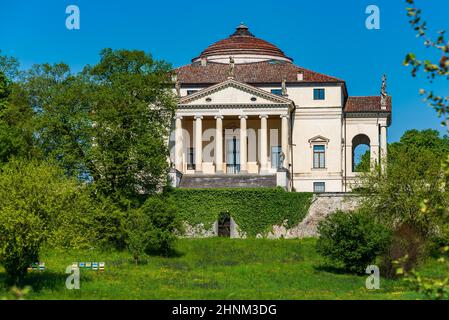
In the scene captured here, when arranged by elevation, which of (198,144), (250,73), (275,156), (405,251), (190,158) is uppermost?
(250,73)

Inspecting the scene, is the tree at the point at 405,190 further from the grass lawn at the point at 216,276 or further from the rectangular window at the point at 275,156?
the rectangular window at the point at 275,156

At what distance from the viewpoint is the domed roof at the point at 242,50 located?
9325 centimetres

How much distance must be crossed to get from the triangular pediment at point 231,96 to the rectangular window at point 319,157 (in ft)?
17.3

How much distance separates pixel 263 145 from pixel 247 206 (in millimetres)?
10184

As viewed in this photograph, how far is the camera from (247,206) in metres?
75.0

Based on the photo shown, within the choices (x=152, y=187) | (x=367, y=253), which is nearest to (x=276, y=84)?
(x=152, y=187)

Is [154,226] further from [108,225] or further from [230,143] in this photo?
[230,143]

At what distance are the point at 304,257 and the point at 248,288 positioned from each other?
55.2 ft

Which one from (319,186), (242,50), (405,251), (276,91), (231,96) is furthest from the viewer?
(242,50)

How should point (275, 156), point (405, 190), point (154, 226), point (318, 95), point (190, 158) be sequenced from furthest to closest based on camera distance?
point (318, 95), point (190, 158), point (275, 156), point (405, 190), point (154, 226)

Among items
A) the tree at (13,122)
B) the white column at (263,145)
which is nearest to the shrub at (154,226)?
the tree at (13,122)

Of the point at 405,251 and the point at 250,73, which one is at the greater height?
the point at 250,73

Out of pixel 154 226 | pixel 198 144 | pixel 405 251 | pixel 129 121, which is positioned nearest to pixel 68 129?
pixel 129 121
